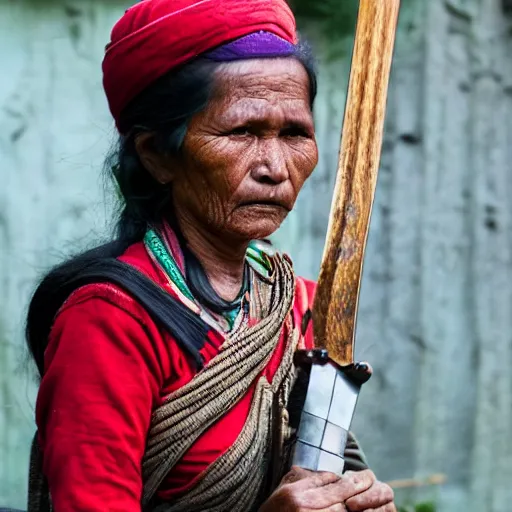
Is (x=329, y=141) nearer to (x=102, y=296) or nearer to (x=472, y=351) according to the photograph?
(x=472, y=351)

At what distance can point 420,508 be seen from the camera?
5.14 m

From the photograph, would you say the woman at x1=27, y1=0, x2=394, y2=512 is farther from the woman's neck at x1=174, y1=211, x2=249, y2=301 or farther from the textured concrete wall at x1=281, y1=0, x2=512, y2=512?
the textured concrete wall at x1=281, y1=0, x2=512, y2=512

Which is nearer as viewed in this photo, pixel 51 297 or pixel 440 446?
pixel 51 297

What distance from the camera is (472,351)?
5.31m

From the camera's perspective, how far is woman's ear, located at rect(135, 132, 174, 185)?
8.91ft

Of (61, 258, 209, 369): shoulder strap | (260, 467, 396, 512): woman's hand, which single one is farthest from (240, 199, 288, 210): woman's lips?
(260, 467, 396, 512): woman's hand

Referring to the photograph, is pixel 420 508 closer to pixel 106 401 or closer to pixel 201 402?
pixel 201 402

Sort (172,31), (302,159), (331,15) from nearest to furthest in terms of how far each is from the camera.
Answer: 1. (172,31)
2. (302,159)
3. (331,15)

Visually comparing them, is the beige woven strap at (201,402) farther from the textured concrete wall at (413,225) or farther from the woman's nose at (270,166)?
the textured concrete wall at (413,225)

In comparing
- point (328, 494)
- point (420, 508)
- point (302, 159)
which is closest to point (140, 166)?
point (302, 159)

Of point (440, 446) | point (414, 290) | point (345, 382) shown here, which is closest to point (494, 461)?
point (440, 446)

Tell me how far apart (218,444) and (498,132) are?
3.03m

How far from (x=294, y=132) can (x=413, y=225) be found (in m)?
2.54

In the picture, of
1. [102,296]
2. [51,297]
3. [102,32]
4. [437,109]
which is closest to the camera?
[102,296]
